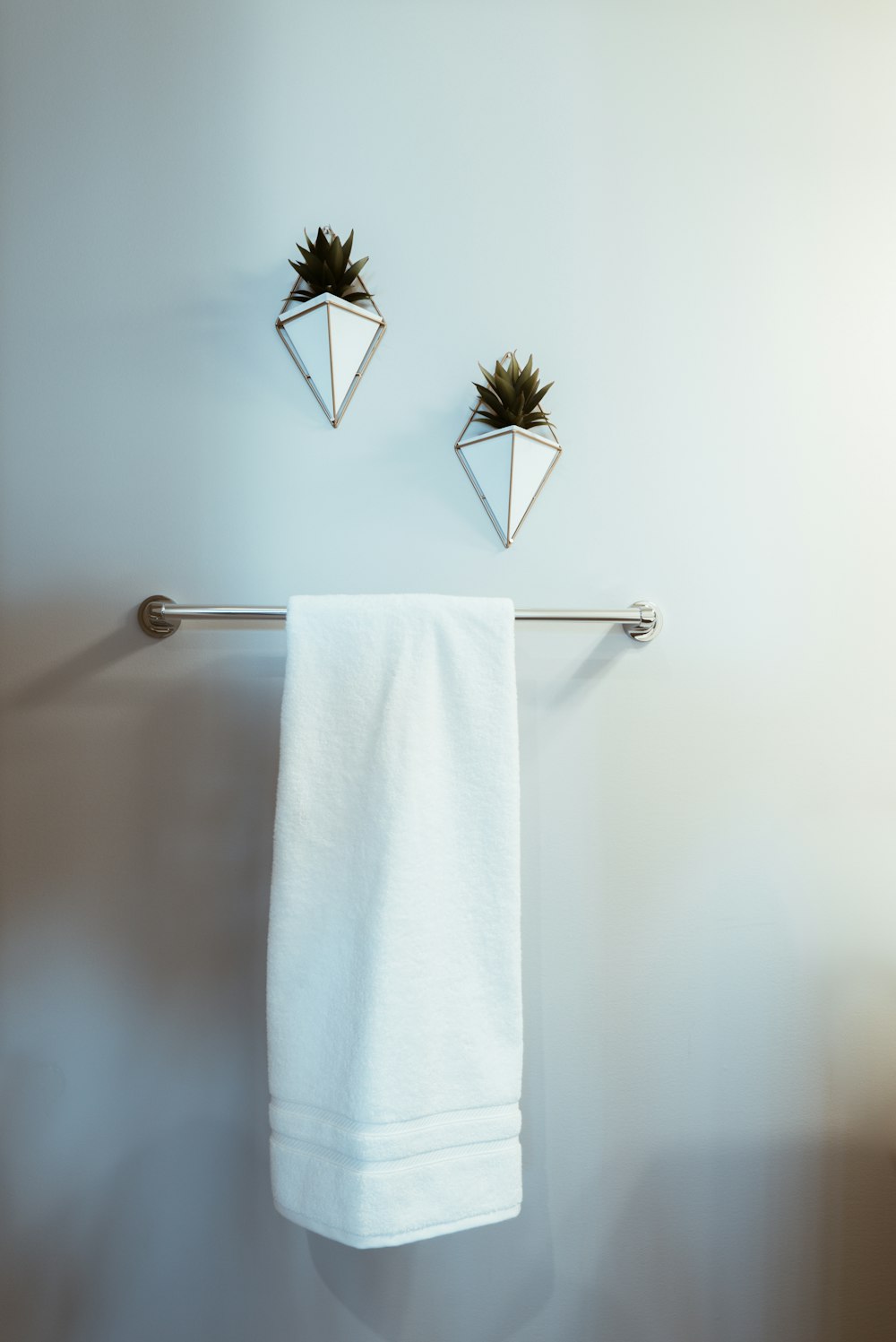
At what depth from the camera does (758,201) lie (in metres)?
1.02

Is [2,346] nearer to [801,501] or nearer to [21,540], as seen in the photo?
[21,540]

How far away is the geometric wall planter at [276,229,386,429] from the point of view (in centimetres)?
87

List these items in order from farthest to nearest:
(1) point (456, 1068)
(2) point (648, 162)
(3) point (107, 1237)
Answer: (2) point (648, 162), (3) point (107, 1237), (1) point (456, 1068)

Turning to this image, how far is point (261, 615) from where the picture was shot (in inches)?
32.6

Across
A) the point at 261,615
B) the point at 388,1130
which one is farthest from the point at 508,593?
the point at 388,1130

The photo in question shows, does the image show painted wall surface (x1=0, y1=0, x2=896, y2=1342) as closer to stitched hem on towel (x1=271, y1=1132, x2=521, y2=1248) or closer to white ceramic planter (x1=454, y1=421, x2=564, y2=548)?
white ceramic planter (x1=454, y1=421, x2=564, y2=548)

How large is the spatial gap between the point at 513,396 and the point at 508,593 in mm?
211

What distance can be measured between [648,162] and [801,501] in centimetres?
44

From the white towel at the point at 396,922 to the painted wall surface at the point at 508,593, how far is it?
0.14 metres

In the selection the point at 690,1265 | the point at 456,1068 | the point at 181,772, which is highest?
the point at 181,772

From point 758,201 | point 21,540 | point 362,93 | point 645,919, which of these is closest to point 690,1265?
point 645,919

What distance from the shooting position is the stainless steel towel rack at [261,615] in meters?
0.83

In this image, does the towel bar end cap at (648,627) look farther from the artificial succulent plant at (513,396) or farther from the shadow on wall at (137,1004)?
the shadow on wall at (137,1004)

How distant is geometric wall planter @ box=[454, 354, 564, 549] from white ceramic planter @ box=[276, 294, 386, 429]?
0.13 meters
